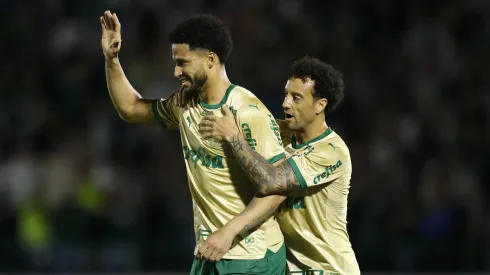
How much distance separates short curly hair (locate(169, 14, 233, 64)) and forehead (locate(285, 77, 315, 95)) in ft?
1.63

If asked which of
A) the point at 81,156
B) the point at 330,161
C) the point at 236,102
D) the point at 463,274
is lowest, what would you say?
the point at 463,274

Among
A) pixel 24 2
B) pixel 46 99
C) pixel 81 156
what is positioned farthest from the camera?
pixel 24 2

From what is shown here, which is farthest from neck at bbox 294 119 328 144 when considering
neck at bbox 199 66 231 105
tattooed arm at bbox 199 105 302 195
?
neck at bbox 199 66 231 105

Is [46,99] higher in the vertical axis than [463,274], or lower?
higher

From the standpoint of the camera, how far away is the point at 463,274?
886 cm

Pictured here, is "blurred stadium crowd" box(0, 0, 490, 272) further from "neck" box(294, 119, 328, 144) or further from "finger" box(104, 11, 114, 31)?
"finger" box(104, 11, 114, 31)

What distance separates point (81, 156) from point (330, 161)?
4.83m

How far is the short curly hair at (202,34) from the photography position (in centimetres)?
491

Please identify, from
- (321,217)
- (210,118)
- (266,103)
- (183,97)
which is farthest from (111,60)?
(266,103)

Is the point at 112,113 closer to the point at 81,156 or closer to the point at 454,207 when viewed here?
the point at 81,156

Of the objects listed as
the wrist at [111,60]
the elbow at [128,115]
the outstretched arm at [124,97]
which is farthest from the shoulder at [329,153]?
the wrist at [111,60]

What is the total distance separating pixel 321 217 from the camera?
528cm

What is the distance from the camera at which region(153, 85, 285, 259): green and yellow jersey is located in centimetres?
492

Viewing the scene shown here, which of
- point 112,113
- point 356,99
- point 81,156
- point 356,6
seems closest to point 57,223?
point 81,156
